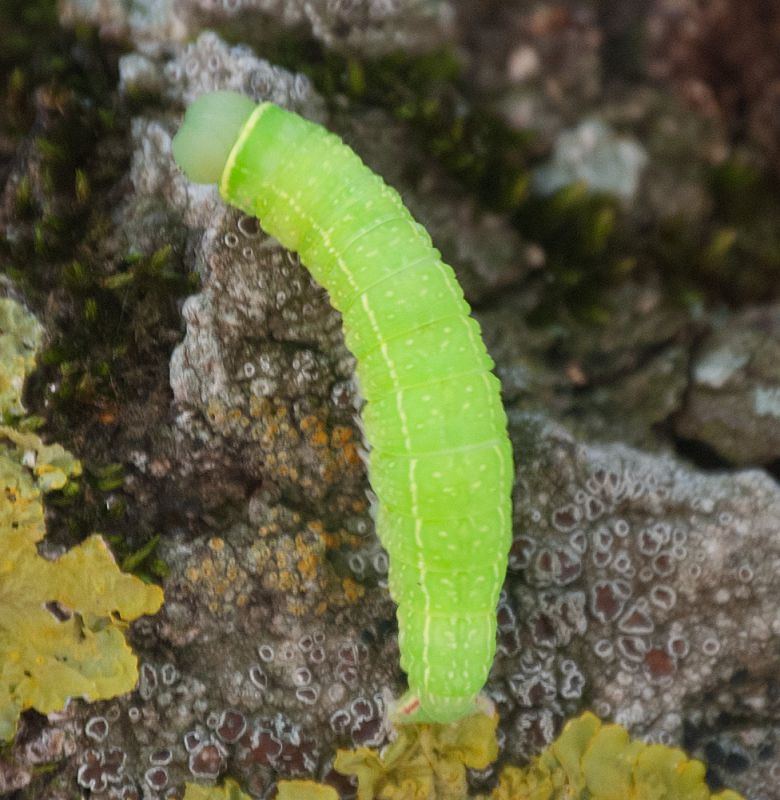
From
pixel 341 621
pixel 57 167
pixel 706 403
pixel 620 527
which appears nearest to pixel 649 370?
pixel 706 403

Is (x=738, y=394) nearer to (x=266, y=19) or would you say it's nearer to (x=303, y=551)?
(x=303, y=551)

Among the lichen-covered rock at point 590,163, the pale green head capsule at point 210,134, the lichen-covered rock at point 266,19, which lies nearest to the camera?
the pale green head capsule at point 210,134

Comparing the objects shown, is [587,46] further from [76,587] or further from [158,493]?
[76,587]

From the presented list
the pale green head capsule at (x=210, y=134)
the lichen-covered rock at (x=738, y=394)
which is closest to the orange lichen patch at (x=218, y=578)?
the pale green head capsule at (x=210, y=134)

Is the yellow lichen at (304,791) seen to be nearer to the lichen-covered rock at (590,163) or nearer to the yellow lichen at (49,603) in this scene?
the yellow lichen at (49,603)

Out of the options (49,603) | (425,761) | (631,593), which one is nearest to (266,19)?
(49,603)

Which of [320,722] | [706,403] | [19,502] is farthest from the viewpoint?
[706,403]
